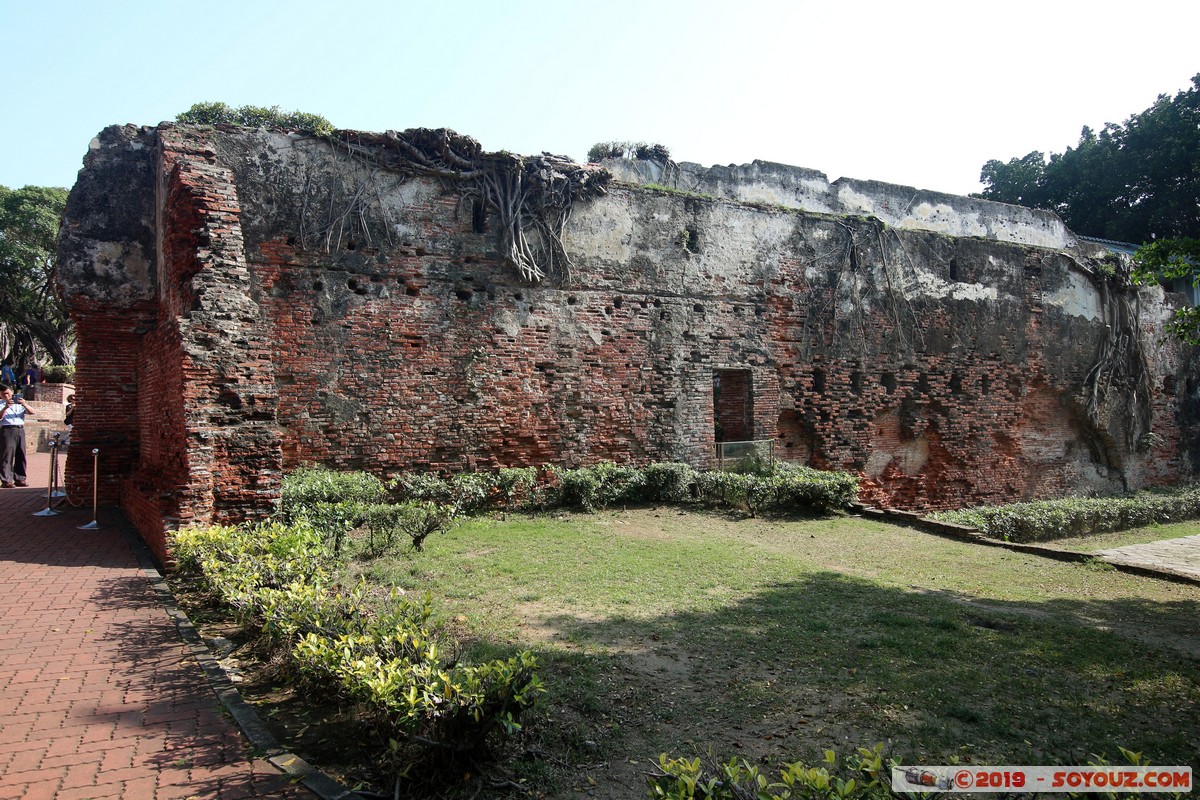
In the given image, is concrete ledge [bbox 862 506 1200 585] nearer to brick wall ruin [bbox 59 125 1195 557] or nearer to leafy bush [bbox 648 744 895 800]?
brick wall ruin [bbox 59 125 1195 557]

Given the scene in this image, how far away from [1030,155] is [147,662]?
33547 mm

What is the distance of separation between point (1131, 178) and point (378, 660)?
31.2 meters

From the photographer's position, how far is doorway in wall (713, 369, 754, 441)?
12.1 m

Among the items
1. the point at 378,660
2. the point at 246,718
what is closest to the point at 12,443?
the point at 246,718

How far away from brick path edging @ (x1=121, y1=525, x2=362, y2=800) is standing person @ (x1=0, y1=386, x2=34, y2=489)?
8.32m

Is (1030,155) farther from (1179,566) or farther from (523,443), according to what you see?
(523,443)

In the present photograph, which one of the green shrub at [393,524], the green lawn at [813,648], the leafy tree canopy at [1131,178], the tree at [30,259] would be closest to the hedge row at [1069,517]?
the green lawn at [813,648]

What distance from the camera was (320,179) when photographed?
366 inches

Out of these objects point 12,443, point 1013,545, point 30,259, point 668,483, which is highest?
point 30,259

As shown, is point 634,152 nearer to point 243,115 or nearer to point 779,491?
point 779,491

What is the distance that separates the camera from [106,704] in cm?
367

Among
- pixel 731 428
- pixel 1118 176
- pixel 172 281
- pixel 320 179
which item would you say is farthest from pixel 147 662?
pixel 1118 176

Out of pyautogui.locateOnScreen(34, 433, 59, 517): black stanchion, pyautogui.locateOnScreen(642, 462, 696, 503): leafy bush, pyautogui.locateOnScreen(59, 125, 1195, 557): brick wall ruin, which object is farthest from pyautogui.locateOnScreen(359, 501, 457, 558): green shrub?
pyautogui.locateOnScreen(34, 433, 59, 517): black stanchion

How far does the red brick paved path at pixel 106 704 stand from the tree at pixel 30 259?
970 inches
